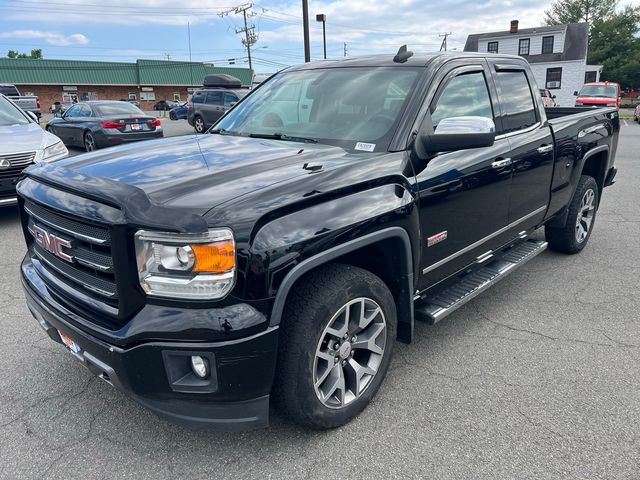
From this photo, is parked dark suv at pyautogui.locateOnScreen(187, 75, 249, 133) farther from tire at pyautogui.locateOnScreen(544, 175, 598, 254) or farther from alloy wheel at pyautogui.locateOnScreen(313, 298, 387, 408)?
alloy wheel at pyautogui.locateOnScreen(313, 298, 387, 408)

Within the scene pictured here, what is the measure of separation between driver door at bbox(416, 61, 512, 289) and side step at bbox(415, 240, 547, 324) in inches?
6.9

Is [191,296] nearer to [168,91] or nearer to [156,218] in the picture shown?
[156,218]

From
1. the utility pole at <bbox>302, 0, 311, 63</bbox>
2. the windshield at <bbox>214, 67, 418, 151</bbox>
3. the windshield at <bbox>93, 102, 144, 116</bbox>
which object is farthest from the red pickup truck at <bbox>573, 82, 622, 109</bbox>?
the windshield at <bbox>214, 67, 418, 151</bbox>

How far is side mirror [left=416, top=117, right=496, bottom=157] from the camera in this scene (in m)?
2.73

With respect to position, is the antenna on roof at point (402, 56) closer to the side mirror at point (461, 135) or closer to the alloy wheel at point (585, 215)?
the side mirror at point (461, 135)

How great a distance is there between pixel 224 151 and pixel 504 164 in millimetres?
1935

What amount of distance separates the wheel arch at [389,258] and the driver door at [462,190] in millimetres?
233

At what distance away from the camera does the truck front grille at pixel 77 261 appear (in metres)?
2.17

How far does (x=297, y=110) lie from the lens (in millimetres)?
3506

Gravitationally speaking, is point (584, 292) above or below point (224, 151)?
below

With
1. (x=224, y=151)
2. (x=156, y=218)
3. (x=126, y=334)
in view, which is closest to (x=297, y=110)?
(x=224, y=151)

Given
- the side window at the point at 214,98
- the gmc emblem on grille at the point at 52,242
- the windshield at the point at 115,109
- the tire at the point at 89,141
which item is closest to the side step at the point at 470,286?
the gmc emblem on grille at the point at 52,242

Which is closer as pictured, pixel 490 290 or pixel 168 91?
pixel 490 290

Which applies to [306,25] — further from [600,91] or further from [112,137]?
[600,91]
